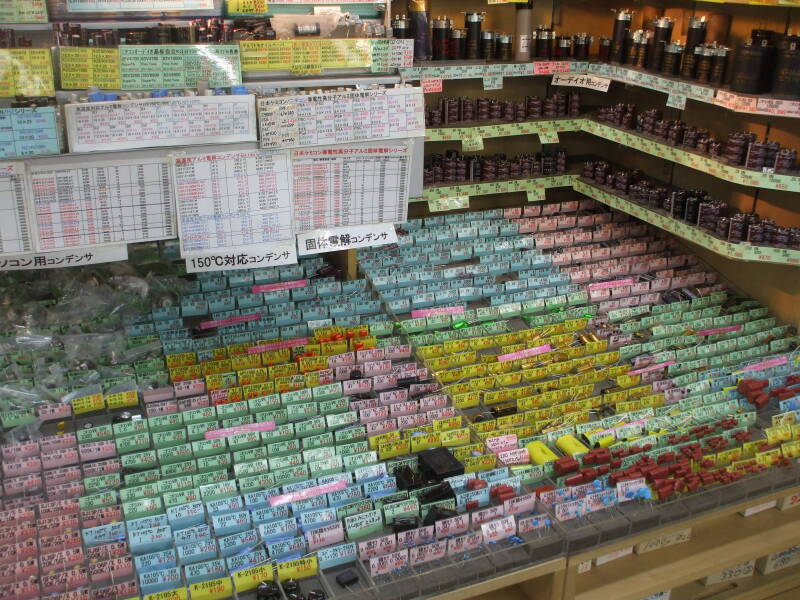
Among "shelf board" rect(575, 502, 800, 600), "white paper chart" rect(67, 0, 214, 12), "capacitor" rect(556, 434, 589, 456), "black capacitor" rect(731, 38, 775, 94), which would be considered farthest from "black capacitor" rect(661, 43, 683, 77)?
"white paper chart" rect(67, 0, 214, 12)

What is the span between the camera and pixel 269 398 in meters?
3.41

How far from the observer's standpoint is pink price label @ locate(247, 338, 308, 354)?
3756 mm

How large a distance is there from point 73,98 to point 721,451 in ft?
9.04

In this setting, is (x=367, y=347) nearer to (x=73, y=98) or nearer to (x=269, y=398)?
(x=269, y=398)

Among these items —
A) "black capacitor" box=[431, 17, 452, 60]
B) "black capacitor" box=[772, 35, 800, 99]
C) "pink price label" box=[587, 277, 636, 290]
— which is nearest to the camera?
"black capacitor" box=[772, 35, 800, 99]

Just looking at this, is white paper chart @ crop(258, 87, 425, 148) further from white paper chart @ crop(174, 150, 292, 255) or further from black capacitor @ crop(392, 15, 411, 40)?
black capacitor @ crop(392, 15, 411, 40)

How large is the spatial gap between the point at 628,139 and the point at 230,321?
2483mm

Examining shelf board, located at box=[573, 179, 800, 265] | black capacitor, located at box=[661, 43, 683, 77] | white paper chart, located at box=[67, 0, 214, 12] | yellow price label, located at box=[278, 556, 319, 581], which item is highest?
white paper chart, located at box=[67, 0, 214, 12]

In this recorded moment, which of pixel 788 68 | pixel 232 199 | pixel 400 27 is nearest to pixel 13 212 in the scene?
pixel 232 199

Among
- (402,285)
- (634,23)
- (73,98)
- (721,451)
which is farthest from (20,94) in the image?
(634,23)

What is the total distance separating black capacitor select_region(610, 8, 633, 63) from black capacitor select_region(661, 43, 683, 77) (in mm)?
392

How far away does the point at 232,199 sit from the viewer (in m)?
2.96

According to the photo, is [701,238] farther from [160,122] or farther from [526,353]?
[160,122]

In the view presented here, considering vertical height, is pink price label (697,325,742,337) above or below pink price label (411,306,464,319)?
below
